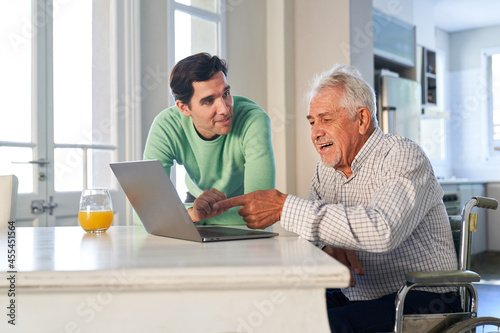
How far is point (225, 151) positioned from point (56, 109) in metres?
1.38

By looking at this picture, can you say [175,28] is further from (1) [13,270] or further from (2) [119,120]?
(1) [13,270]

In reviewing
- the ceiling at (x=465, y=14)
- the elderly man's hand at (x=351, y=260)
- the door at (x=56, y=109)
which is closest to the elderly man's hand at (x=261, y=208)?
the elderly man's hand at (x=351, y=260)

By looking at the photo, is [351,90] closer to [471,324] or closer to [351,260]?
[351,260]

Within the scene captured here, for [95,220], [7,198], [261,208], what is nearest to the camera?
[261,208]

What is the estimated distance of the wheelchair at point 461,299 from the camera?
1.17m

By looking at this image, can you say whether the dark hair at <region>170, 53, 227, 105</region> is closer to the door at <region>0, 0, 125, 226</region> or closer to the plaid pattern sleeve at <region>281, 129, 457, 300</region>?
the plaid pattern sleeve at <region>281, 129, 457, 300</region>

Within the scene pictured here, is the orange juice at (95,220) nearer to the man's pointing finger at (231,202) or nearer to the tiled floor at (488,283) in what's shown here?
the man's pointing finger at (231,202)

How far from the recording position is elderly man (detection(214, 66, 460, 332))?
1.19m

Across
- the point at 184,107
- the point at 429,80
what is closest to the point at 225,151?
the point at 184,107

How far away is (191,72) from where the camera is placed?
1.83 metres

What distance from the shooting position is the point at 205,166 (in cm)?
192

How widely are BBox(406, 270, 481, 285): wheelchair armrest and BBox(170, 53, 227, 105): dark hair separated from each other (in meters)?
1.02

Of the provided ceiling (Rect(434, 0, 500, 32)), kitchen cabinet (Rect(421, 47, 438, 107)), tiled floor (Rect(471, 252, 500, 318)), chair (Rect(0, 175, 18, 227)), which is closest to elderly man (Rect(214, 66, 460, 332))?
chair (Rect(0, 175, 18, 227))

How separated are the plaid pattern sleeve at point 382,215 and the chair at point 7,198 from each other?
3.12ft
